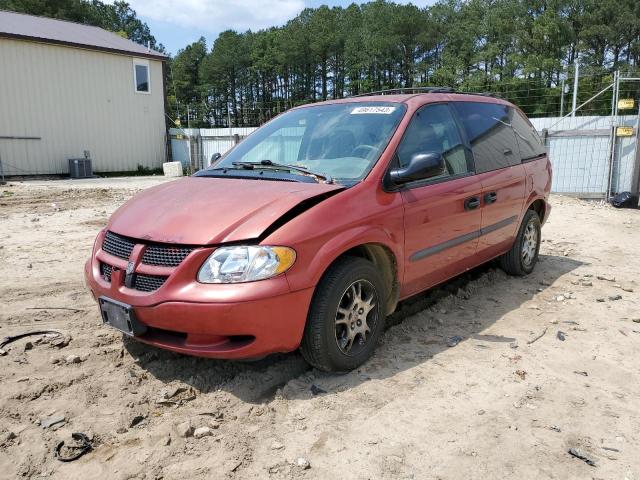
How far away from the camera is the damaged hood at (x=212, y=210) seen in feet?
9.59

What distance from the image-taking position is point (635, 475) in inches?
94.3

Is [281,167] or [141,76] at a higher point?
[141,76]

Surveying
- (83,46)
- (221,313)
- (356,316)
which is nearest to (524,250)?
(356,316)

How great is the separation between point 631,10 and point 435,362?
5006 centimetres

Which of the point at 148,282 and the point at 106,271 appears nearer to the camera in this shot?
the point at 148,282

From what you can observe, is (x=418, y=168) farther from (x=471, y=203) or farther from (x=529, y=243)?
(x=529, y=243)

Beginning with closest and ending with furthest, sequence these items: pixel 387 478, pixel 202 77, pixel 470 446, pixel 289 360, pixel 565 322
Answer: pixel 387 478
pixel 470 446
pixel 289 360
pixel 565 322
pixel 202 77

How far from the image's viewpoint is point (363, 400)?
3035mm

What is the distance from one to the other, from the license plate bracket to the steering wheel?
186cm

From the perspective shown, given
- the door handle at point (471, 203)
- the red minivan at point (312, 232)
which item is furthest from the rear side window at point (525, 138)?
the door handle at point (471, 203)

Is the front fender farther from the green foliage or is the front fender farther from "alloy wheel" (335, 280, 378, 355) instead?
the green foliage

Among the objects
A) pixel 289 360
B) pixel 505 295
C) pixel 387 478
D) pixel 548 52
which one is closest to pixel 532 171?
pixel 505 295

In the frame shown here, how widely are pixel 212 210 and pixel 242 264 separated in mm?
486

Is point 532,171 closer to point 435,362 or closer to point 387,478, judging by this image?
point 435,362
